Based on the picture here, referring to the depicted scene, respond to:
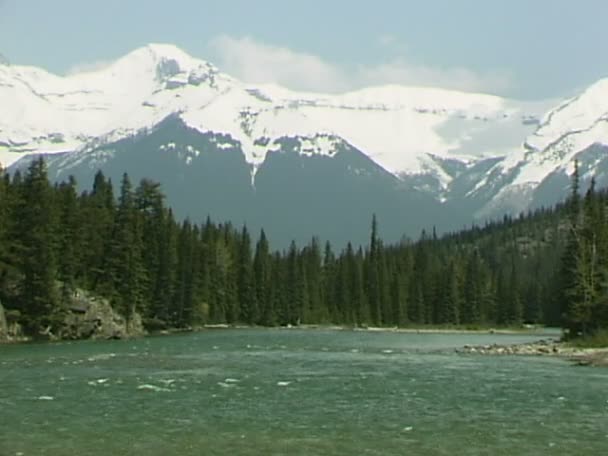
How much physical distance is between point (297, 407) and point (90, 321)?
7069cm

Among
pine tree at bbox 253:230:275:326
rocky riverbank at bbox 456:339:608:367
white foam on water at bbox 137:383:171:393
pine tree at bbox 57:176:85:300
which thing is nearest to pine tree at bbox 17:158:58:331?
pine tree at bbox 57:176:85:300

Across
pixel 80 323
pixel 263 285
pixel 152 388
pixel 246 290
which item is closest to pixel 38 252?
pixel 80 323

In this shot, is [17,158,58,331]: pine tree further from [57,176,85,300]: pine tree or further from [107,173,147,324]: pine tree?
[107,173,147,324]: pine tree

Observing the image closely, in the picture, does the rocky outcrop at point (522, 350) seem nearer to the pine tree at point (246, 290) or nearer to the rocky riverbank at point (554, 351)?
the rocky riverbank at point (554, 351)

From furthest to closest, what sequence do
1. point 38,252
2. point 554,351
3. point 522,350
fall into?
point 38,252
point 522,350
point 554,351

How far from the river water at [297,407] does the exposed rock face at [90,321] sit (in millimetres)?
36110

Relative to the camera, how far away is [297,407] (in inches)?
1666

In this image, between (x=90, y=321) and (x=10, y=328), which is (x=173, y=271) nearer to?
(x=90, y=321)

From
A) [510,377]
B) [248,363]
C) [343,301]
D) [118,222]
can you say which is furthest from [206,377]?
[343,301]

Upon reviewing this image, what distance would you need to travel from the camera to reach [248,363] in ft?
220

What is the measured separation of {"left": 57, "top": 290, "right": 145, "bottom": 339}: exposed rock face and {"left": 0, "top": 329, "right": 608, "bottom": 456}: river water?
36.1m

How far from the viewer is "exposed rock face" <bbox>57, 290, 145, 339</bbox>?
105188 mm

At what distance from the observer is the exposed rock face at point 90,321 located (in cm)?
10519

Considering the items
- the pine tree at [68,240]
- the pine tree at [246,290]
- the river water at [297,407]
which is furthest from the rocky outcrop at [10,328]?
the pine tree at [246,290]
